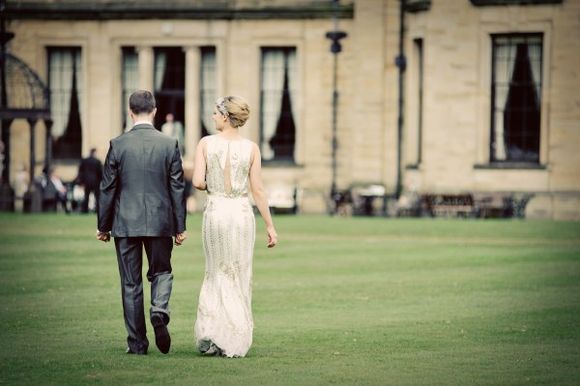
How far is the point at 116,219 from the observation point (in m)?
15.1

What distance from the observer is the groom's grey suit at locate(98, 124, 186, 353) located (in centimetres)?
1500

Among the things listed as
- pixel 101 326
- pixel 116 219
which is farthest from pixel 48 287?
pixel 116 219

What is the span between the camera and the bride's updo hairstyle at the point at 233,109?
1505cm

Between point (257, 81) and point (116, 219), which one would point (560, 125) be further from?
point (116, 219)

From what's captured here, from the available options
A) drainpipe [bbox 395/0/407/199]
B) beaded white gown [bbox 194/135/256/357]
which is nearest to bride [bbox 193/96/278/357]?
beaded white gown [bbox 194/135/256/357]

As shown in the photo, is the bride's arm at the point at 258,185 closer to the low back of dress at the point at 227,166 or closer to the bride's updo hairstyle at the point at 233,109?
the low back of dress at the point at 227,166

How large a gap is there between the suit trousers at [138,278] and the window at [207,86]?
131 ft

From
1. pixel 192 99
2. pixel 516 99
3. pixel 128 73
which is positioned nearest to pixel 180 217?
pixel 516 99

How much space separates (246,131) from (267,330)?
1474 inches

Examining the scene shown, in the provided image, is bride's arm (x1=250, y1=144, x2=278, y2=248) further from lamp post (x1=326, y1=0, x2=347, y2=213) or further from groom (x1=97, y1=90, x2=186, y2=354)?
lamp post (x1=326, y1=0, x2=347, y2=213)

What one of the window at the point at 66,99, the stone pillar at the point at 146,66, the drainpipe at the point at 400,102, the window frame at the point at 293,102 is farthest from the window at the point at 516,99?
the window at the point at 66,99

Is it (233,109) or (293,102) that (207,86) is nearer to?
(293,102)

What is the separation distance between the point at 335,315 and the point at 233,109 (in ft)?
14.6

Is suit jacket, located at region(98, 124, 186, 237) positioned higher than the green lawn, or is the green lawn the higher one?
suit jacket, located at region(98, 124, 186, 237)
